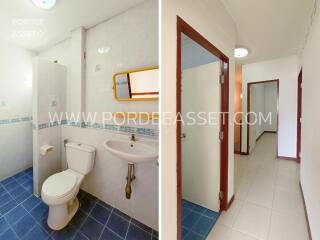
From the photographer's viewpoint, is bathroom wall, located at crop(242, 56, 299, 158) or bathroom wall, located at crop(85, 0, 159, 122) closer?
bathroom wall, located at crop(85, 0, 159, 122)

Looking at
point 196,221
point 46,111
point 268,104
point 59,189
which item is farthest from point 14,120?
point 268,104

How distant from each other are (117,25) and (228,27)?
1.12 meters

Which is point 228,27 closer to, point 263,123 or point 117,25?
point 117,25

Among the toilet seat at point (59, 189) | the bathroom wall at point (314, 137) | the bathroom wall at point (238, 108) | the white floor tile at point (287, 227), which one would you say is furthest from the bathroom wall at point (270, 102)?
the toilet seat at point (59, 189)

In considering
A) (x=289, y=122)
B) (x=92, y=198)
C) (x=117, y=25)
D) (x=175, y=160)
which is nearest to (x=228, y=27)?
(x=117, y=25)

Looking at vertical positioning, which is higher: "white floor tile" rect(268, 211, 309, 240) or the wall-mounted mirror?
the wall-mounted mirror

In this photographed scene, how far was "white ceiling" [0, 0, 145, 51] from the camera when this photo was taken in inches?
50.6

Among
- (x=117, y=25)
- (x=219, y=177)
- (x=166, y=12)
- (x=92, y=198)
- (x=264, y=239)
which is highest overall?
(x=117, y=25)

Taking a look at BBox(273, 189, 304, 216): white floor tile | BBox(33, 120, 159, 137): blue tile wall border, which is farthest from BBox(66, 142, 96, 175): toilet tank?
BBox(273, 189, 304, 216): white floor tile

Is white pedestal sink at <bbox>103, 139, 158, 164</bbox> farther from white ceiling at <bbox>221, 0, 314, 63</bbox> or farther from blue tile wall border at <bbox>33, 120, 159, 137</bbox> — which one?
white ceiling at <bbox>221, 0, 314, 63</bbox>

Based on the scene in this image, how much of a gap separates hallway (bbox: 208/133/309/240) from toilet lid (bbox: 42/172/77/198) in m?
1.33

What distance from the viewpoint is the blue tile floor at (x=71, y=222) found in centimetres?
129

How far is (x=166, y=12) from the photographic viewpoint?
0.76 m

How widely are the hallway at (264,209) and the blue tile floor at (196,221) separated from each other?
2.4 inches
